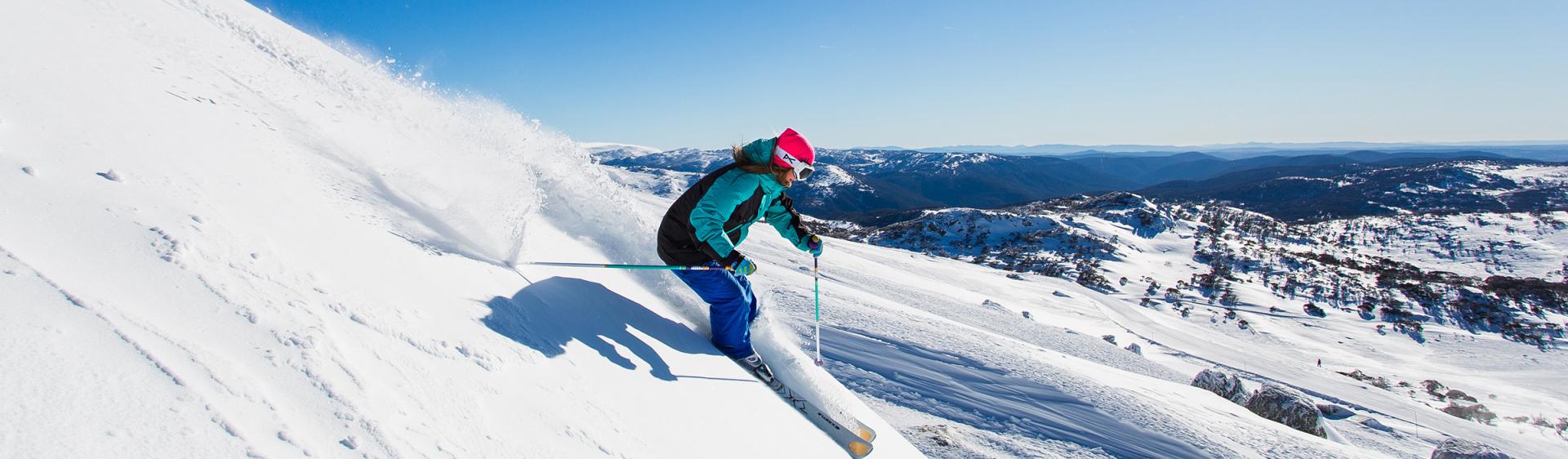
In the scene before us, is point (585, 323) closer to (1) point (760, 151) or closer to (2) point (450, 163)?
(1) point (760, 151)

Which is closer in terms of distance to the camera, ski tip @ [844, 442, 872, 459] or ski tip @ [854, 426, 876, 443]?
ski tip @ [844, 442, 872, 459]

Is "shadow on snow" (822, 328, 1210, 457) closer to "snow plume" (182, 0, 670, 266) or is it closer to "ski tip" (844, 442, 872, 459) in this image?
"ski tip" (844, 442, 872, 459)

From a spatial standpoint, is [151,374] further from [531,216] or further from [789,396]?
[531,216]

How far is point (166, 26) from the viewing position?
266 inches

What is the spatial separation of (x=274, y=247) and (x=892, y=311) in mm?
8757

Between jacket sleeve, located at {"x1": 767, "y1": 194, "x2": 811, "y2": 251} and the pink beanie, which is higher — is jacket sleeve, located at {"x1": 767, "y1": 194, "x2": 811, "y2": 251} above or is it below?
below

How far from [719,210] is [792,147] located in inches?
29.4

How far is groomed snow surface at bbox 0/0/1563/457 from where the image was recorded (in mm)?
1955

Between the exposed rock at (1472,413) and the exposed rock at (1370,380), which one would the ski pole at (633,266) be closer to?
the exposed rock at (1472,413)

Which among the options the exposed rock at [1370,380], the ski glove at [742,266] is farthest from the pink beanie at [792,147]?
the exposed rock at [1370,380]

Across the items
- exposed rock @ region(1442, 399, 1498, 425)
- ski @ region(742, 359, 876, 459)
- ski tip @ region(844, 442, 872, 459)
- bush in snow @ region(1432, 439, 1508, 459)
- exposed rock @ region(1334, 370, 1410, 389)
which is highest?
ski @ region(742, 359, 876, 459)

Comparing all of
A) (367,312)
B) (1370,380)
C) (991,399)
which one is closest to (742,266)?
(367,312)

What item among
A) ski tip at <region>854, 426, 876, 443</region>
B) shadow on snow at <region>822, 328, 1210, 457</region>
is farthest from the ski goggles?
shadow on snow at <region>822, 328, 1210, 457</region>

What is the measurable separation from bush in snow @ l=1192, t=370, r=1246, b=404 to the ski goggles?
867 cm
